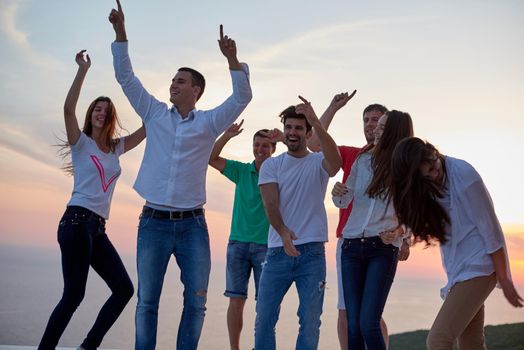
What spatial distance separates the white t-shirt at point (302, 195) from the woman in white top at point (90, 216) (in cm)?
128

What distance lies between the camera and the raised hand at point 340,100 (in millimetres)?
4703

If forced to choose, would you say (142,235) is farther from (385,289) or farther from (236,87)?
(385,289)

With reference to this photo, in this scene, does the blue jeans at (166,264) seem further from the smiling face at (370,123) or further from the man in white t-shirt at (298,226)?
the smiling face at (370,123)

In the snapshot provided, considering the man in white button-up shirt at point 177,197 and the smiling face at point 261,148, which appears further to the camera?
the smiling face at point 261,148

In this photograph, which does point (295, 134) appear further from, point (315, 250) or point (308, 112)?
point (315, 250)

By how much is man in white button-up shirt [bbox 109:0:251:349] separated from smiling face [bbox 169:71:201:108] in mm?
119

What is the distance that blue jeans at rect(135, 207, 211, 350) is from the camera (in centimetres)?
407

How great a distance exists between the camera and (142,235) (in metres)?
4.11

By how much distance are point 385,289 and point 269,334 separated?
883mm

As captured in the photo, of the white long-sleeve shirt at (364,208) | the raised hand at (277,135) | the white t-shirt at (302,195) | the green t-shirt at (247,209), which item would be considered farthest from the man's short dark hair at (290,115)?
the green t-shirt at (247,209)

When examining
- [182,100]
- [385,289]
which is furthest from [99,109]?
[385,289]

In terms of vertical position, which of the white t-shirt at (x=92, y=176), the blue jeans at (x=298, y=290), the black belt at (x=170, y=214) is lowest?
the blue jeans at (x=298, y=290)

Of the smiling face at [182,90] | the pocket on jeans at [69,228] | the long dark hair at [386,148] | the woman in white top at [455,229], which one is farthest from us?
the pocket on jeans at [69,228]

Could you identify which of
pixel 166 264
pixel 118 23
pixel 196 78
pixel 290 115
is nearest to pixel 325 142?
pixel 290 115
